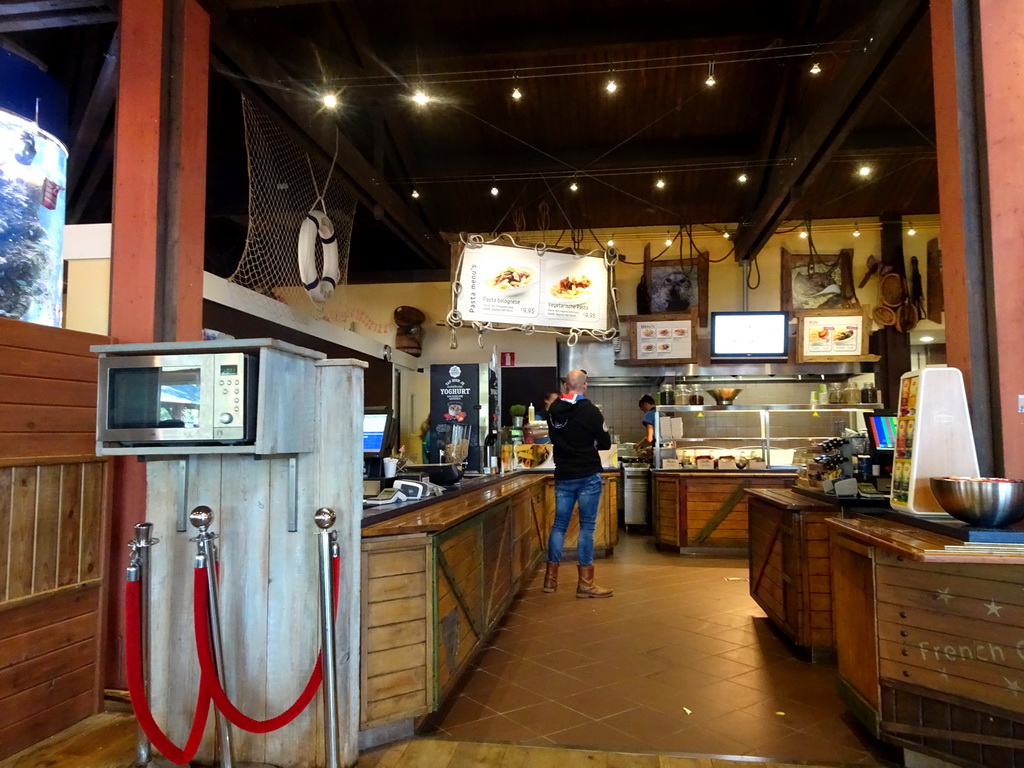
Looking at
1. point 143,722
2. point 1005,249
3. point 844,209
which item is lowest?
point 143,722

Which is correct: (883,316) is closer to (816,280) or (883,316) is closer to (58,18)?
(816,280)

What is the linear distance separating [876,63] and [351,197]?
4902 mm

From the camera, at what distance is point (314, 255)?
5.54m

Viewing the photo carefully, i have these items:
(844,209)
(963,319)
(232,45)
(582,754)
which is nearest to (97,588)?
(582,754)

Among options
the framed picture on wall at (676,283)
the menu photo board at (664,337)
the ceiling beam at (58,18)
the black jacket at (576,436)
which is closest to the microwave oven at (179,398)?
the ceiling beam at (58,18)

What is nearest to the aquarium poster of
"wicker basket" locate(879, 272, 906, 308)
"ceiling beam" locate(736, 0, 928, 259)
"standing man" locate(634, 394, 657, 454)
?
"ceiling beam" locate(736, 0, 928, 259)

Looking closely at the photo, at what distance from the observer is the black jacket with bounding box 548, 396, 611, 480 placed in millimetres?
5227

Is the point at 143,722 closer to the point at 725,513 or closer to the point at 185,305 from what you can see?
the point at 185,305

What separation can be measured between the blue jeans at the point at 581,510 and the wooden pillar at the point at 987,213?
281 centimetres

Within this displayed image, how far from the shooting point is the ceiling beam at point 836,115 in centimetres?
391

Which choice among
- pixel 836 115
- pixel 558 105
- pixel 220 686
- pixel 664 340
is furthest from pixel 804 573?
pixel 558 105

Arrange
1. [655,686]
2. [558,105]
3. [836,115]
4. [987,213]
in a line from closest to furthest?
[987,213]
[655,686]
[836,115]
[558,105]

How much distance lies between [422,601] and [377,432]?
1121mm

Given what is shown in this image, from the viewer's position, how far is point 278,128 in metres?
5.36
